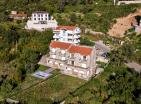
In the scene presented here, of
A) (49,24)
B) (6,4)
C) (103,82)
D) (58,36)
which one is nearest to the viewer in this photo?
(103,82)

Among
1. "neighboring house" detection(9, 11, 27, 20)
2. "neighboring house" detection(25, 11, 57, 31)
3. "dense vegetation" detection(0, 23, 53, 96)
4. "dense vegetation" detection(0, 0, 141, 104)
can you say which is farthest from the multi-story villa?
"neighboring house" detection(9, 11, 27, 20)

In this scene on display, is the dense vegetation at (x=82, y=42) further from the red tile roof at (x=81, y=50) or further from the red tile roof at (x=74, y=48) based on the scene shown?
the red tile roof at (x=81, y=50)

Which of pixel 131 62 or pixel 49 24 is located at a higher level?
pixel 49 24

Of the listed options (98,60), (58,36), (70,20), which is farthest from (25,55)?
(70,20)

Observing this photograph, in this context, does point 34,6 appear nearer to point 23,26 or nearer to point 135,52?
point 23,26

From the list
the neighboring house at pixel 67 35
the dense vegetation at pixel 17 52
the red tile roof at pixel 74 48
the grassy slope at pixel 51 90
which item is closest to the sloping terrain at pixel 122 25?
the neighboring house at pixel 67 35

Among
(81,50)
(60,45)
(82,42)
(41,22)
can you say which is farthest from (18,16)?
(81,50)

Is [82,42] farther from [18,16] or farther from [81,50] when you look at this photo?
[18,16]
